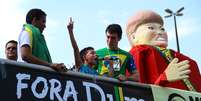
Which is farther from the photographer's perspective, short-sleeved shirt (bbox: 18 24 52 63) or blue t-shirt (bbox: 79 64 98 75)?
blue t-shirt (bbox: 79 64 98 75)

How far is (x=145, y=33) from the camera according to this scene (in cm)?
602

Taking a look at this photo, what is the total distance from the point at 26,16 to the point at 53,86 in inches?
36.7

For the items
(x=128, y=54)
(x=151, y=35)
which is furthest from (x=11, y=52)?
(x=151, y=35)

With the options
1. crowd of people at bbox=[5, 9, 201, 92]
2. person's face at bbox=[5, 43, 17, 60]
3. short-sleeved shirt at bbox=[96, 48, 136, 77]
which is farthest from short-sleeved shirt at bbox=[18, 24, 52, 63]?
short-sleeved shirt at bbox=[96, 48, 136, 77]

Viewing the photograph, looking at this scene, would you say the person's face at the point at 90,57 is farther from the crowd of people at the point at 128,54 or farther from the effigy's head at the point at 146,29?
the effigy's head at the point at 146,29

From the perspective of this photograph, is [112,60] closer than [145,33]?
Yes

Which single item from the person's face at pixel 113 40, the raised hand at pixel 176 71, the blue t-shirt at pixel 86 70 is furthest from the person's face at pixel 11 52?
the raised hand at pixel 176 71

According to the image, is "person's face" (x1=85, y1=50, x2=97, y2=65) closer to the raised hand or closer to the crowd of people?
the crowd of people

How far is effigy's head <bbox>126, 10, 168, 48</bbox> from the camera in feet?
19.5

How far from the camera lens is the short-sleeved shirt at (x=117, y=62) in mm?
4750

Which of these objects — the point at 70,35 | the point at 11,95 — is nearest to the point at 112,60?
the point at 70,35

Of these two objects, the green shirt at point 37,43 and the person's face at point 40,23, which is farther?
the person's face at point 40,23

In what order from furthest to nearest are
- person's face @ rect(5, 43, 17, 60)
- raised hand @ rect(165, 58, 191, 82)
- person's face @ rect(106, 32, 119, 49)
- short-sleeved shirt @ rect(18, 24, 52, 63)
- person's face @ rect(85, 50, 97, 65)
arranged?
person's face @ rect(106, 32, 119, 49)
raised hand @ rect(165, 58, 191, 82)
person's face @ rect(85, 50, 97, 65)
person's face @ rect(5, 43, 17, 60)
short-sleeved shirt @ rect(18, 24, 52, 63)

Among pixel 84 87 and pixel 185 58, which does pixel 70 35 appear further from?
pixel 185 58
